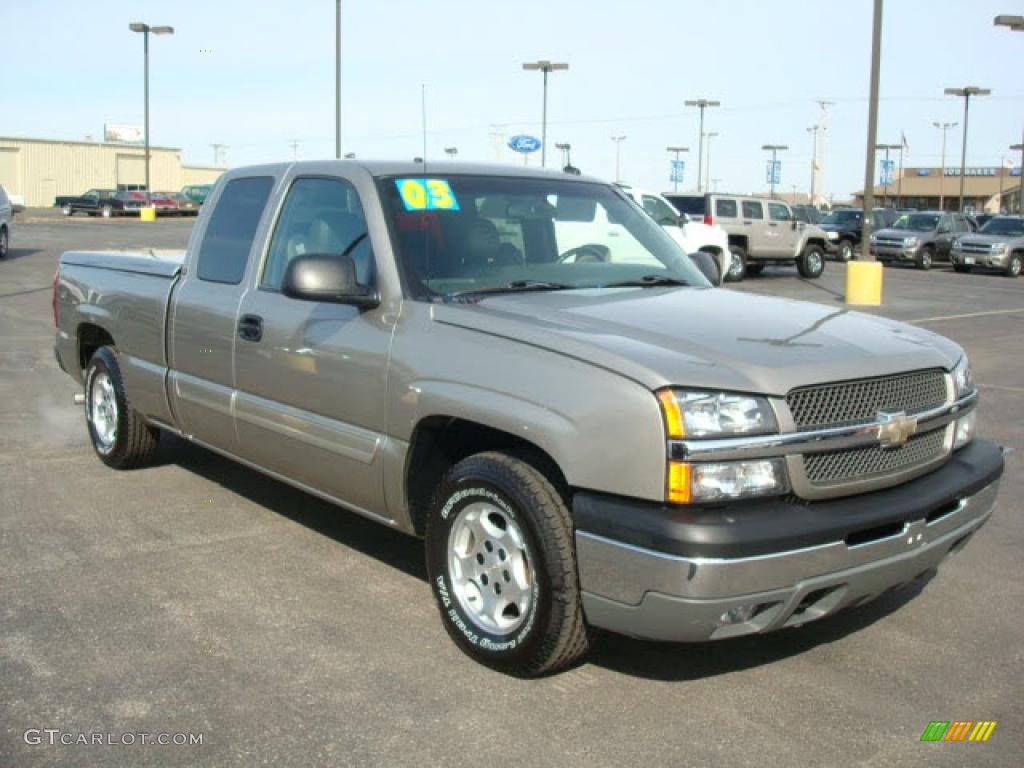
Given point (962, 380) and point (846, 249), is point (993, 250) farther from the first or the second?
point (962, 380)

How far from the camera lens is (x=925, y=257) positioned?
30.9 m

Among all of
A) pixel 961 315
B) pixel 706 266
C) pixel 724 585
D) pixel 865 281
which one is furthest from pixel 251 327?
pixel 865 281

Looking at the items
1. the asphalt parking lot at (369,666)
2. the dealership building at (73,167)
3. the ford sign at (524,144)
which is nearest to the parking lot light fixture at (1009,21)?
the ford sign at (524,144)

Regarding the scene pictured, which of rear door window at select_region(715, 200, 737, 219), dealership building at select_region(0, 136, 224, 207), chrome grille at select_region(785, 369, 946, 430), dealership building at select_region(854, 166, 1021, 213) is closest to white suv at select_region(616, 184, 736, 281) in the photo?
rear door window at select_region(715, 200, 737, 219)

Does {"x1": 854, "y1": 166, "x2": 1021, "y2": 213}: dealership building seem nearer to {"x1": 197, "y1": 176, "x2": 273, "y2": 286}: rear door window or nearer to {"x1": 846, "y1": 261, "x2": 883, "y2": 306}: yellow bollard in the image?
{"x1": 846, "y1": 261, "x2": 883, "y2": 306}: yellow bollard

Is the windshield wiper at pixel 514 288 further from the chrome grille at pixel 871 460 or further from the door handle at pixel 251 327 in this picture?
the chrome grille at pixel 871 460

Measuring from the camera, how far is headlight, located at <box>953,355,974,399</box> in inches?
157

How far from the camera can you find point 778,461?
3.22 metres

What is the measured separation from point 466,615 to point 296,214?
84.0 inches

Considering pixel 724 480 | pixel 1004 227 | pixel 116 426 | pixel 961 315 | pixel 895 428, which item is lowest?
pixel 116 426

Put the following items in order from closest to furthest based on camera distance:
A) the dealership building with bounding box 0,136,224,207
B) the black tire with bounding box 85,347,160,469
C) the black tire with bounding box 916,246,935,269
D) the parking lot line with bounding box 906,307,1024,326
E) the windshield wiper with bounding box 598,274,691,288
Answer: the windshield wiper with bounding box 598,274,691,288 < the black tire with bounding box 85,347,160,469 < the parking lot line with bounding box 906,307,1024,326 < the black tire with bounding box 916,246,935,269 < the dealership building with bounding box 0,136,224,207

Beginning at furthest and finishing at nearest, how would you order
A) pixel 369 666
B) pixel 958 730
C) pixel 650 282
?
1. pixel 650 282
2. pixel 369 666
3. pixel 958 730

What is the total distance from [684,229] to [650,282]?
16.1 meters

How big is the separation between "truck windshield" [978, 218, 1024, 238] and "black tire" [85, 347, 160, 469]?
28.8 metres
